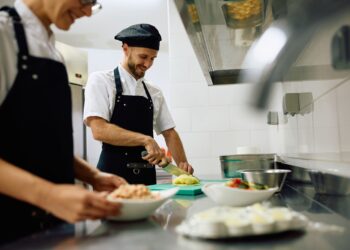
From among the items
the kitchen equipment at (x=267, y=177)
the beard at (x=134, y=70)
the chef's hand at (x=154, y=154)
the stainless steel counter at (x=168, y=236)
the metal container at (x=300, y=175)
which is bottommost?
the stainless steel counter at (x=168, y=236)

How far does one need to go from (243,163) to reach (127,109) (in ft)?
2.10

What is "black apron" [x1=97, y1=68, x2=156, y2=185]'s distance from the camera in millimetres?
1761

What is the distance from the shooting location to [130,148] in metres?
1.77

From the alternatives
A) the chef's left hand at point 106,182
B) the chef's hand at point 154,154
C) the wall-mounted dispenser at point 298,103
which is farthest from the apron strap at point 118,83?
the chef's left hand at point 106,182

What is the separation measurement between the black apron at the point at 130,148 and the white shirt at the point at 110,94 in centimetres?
3

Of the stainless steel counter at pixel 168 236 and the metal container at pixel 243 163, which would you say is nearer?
the stainless steel counter at pixel 168 236

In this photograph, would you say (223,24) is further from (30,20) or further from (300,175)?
(300,175)

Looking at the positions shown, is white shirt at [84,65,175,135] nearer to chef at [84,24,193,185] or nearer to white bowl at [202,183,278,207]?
chef at [84,24,193,185]

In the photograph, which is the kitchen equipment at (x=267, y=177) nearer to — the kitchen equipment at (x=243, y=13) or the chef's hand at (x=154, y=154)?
the kitchen equipment at (x=243, y=13)

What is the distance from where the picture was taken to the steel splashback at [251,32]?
400 millimetres

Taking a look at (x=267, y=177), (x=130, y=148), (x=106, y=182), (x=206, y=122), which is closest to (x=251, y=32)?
(x=267, y=177)

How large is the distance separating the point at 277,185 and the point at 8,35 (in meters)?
0.83

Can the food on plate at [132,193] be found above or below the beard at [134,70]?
below

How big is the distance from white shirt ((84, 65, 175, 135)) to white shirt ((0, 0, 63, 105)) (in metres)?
0.87
